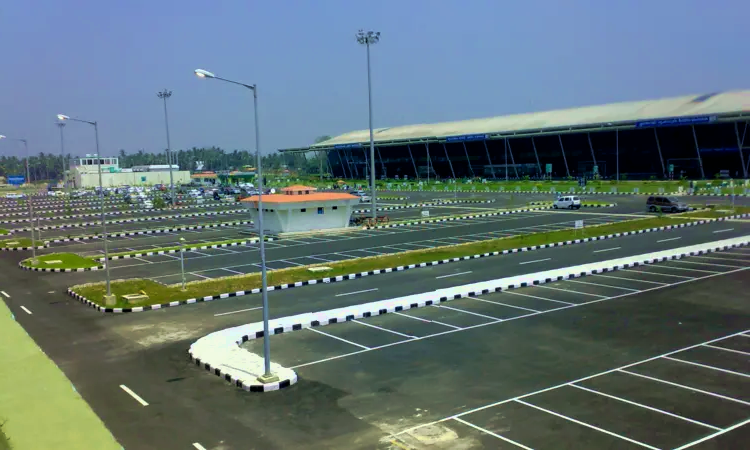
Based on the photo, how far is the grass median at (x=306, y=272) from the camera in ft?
87.0

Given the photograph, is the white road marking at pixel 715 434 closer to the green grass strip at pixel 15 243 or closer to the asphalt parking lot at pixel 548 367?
the asphalt parking lot at pixel 548 367

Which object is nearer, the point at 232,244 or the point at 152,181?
the point at 232,244

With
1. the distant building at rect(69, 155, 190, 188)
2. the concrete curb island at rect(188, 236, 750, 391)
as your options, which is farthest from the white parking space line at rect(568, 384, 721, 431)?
the distant building at rect(69, 155, 190, 188)

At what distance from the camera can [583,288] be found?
25.1 meters

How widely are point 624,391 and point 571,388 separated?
1132 millimetres

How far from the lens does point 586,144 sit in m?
102

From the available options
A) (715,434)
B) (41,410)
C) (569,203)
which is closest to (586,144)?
(569,203)

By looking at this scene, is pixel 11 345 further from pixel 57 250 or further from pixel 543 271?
pixel 57 250

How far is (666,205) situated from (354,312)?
41421 millimetres

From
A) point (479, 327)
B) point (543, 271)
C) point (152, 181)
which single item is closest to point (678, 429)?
point (479, 327)

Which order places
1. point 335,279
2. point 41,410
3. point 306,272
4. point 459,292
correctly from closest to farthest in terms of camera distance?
1. point 41,410
2. point 459,292
3. point 335,279
4. point 306,272

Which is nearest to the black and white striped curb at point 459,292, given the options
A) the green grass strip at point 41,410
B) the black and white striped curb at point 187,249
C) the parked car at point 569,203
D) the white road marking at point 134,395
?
the white road marking at point 134,395

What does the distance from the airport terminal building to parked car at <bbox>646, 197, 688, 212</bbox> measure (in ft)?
104

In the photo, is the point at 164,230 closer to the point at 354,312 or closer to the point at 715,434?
the point at 354,312
